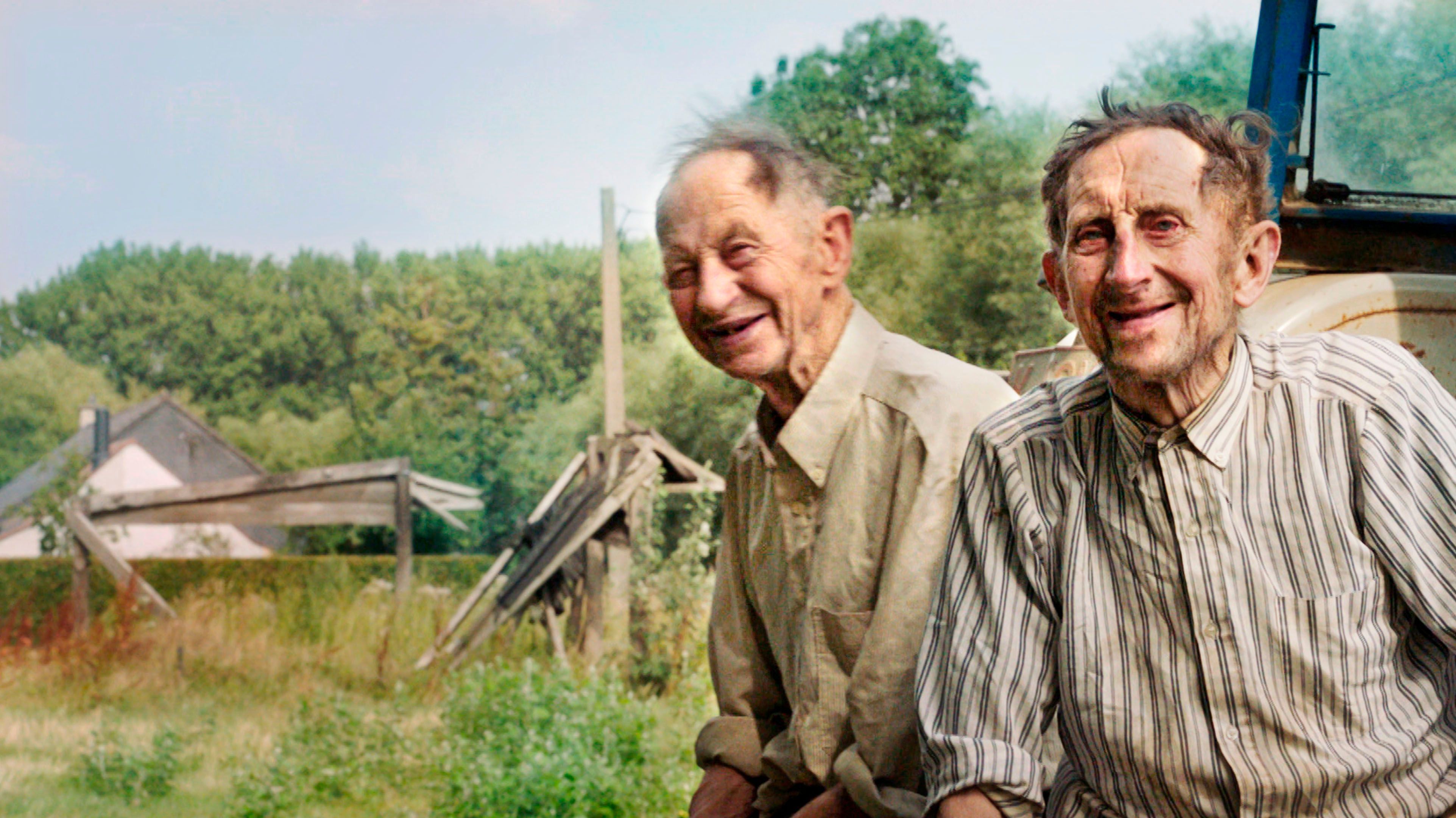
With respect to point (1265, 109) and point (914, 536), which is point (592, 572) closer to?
point (1265, 109)

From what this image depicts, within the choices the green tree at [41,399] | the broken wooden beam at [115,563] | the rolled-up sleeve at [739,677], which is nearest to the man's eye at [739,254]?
the rolled-up sleeve at [739,677]

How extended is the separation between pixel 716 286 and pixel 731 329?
2.8 inches

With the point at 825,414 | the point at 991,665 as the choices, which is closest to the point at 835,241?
the point at 825,414

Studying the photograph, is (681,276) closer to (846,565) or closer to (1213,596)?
(846,565)

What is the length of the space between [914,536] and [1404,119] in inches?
85.2

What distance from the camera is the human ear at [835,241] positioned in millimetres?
1960

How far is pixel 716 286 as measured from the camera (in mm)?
1858

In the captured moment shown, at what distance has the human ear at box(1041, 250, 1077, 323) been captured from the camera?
165 centimetres

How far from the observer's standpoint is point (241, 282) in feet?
59.1

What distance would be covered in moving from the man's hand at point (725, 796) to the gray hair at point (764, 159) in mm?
843

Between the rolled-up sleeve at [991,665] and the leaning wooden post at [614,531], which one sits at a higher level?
the rolled-up sleeve at [991,665]

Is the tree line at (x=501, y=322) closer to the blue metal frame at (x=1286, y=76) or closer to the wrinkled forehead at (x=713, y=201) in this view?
the blue metal frame at (x=1286, y=76)

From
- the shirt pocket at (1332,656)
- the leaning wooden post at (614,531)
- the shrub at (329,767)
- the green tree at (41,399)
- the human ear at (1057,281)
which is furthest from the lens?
the green tree at (41,399)

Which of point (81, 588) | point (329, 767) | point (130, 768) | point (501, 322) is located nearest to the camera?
point (329, 767)
